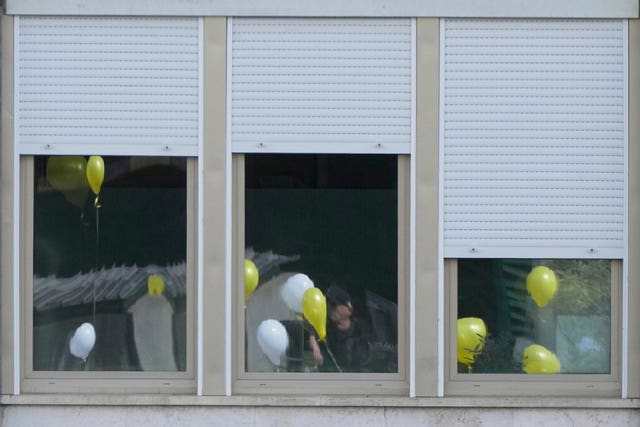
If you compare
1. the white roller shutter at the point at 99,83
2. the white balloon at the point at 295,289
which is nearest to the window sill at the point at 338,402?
the white balloon at the point at 295,289

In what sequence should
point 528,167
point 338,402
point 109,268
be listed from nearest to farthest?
point 338,402 → point 528,167 → point 109,268

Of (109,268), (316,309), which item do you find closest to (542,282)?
(316,309)

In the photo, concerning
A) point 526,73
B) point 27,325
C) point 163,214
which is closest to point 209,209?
point 163,214

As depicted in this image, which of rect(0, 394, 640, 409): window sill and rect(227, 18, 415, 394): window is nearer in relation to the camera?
rect(0, 394, 640, 409): window sill

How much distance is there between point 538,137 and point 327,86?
5.01 feet

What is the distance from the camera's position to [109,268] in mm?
13555

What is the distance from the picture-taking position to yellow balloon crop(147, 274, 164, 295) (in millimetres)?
13527

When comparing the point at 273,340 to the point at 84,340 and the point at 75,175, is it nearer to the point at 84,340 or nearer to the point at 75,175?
the point at 84,340

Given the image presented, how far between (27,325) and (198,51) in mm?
2284

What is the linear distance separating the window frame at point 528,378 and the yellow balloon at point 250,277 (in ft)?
4.42

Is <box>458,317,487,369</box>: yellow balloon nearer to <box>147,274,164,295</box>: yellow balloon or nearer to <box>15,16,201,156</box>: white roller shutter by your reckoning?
<box>147,274,164,295</box>: yellow balloon

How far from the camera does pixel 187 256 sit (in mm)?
13484

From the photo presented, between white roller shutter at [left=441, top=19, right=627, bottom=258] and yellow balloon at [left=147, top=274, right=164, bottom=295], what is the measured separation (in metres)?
2.11

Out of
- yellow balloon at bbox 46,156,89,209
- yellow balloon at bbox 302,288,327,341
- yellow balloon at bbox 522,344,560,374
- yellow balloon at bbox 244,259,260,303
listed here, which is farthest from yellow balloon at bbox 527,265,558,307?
yellow balloon at bbox 46,156,89,209
